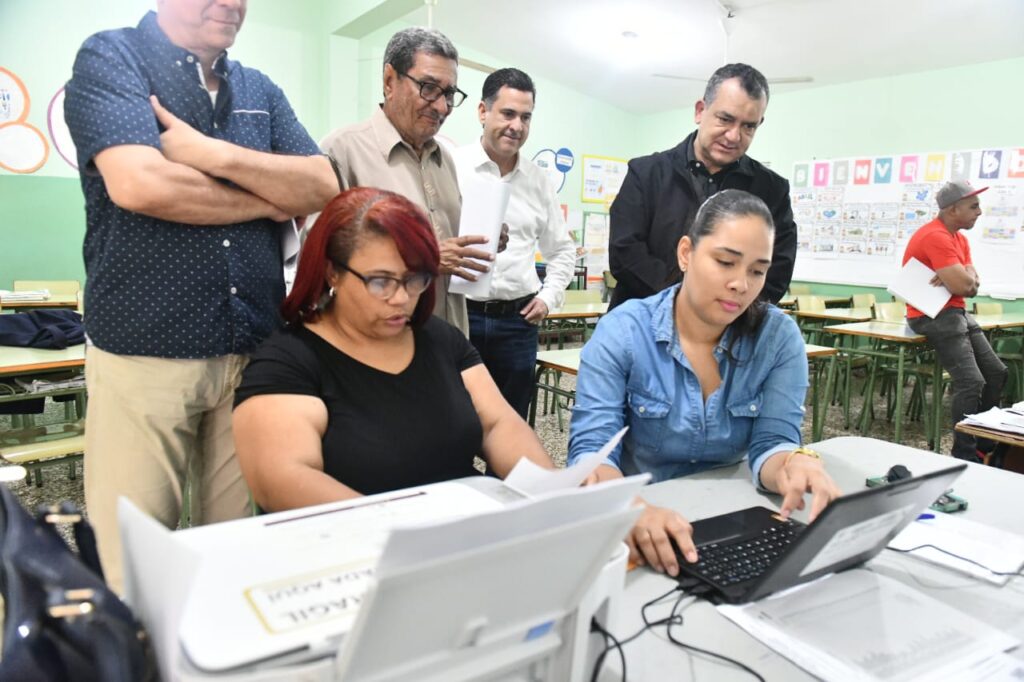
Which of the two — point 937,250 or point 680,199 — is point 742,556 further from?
point 937,250

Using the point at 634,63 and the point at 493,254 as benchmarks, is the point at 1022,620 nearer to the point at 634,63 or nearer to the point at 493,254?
the point at 493,254

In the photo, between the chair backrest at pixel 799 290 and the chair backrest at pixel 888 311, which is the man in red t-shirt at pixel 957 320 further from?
the chair backrest at pixel 799 290

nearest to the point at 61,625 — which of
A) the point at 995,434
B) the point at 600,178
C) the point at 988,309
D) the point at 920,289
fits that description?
the point at 995,434

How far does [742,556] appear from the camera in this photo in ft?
3.30

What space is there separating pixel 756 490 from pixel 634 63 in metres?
6.53

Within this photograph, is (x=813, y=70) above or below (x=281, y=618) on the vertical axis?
above

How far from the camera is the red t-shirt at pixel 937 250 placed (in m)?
4.05

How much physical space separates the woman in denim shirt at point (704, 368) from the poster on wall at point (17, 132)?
16.8ft

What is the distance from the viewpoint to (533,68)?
7.41 meters

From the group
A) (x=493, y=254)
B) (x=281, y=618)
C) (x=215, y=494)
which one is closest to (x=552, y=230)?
(x=493, y=254)

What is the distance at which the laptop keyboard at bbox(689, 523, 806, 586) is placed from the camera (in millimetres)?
947

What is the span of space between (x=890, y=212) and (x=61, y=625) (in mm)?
7454

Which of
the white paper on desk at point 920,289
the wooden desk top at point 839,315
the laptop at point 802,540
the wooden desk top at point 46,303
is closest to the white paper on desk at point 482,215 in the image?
the laptop at point 802,540

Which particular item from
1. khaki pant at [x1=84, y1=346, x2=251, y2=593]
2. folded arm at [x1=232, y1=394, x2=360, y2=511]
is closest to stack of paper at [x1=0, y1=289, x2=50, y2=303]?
khaki pant at [x1=84, y1=346, x2=251, y2=593]
